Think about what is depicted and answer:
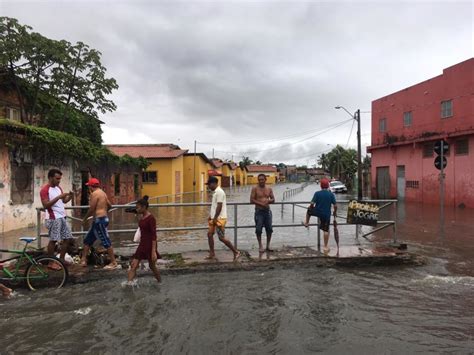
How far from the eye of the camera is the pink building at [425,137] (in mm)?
23405

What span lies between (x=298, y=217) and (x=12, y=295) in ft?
44.3

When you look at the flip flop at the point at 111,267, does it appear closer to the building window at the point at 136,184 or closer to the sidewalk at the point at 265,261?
the sidewalk at the point at 265,261

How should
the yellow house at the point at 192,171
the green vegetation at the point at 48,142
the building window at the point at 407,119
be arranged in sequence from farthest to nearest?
→ 1. the yellow house at the point at 192,171
2. the building window at the point at 407,119
3. the green vegetation at the point at 48,142

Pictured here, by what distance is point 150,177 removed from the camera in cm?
3350

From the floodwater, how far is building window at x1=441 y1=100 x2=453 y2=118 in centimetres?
2032

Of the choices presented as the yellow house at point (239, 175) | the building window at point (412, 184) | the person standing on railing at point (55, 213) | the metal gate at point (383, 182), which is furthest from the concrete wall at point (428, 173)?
the yellow house at point (239, 175)

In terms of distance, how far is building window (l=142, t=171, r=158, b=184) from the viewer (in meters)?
33.3

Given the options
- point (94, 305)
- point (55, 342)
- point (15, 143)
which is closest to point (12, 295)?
point (94, 305)

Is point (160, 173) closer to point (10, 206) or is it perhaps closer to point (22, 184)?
point (22, 184)

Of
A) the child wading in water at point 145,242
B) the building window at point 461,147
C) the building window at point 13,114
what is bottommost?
the child wading in water at point 145,242

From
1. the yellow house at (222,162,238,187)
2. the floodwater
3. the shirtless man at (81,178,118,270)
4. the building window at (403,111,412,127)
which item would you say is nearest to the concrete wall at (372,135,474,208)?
the building window at (403,111,412,127)

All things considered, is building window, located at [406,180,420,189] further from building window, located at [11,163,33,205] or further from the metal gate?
building window, located at [11,163,33,205]

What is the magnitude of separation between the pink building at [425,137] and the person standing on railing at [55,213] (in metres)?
22.9

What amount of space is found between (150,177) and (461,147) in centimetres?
2313
